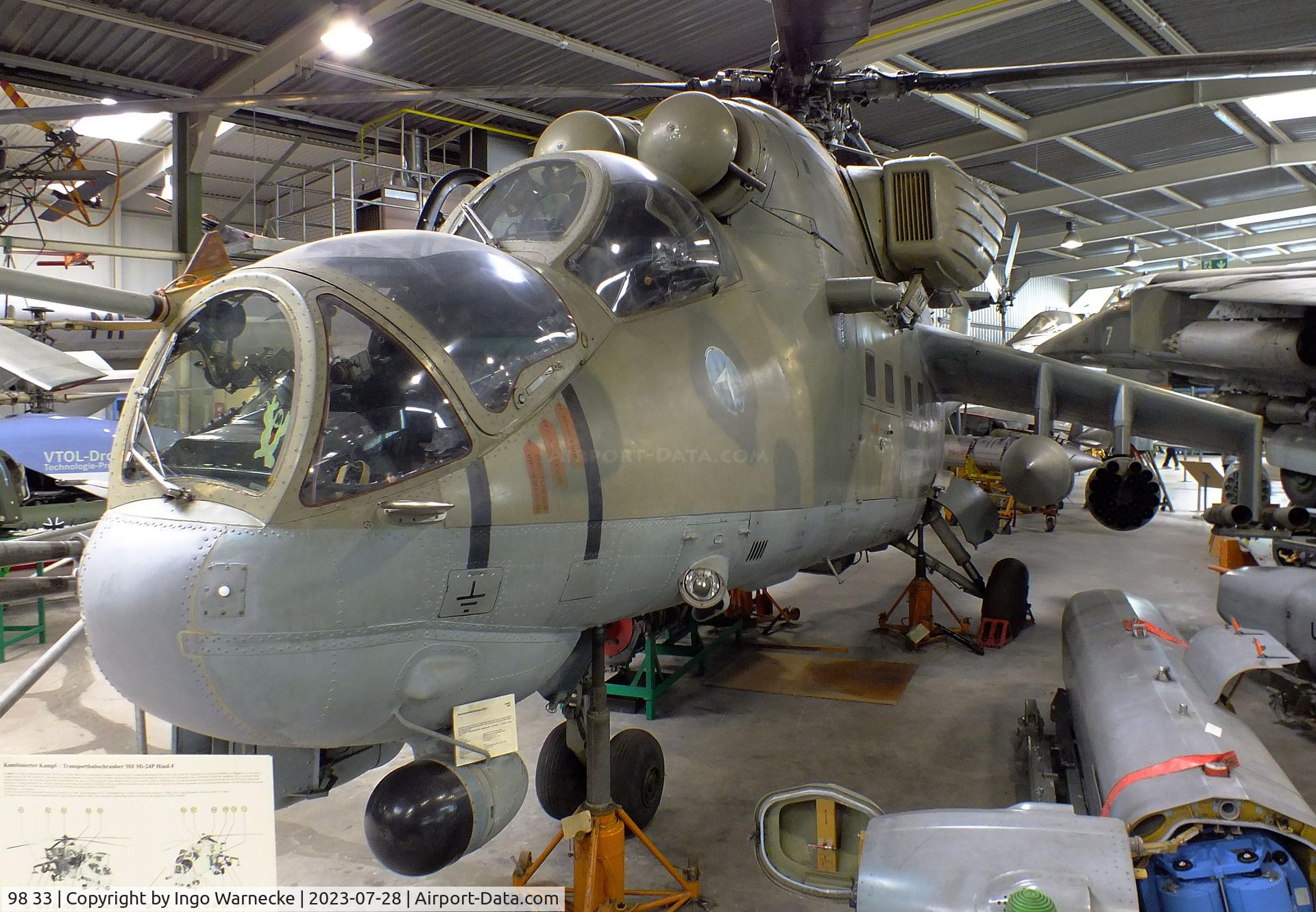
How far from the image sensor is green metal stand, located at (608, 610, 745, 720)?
261 inches

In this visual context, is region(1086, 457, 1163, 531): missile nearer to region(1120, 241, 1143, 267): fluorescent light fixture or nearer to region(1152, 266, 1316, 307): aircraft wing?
region(1152, 266, 1316, 307): aircraft wing

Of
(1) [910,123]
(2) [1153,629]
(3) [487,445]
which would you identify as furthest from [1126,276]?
(3) [487,445]

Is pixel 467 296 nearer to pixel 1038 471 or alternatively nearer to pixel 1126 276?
pixel 1038 471

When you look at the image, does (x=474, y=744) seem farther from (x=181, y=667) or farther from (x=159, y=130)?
(x=159, y=130)

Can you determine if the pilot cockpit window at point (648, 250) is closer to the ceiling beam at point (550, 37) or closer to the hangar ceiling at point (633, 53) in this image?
the hangar ceiling at point (633, 53)

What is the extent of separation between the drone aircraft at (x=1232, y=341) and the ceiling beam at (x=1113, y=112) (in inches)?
155

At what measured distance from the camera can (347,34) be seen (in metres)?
6.77

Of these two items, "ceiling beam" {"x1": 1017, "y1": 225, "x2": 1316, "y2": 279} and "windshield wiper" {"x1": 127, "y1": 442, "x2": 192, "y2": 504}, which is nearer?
"windshield wiper" {"x1": 127, "y1": 442, "x2": 192, "y2": 504}

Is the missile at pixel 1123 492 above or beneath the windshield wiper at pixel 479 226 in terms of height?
beneath

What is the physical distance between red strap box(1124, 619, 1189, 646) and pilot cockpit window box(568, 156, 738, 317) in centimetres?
362

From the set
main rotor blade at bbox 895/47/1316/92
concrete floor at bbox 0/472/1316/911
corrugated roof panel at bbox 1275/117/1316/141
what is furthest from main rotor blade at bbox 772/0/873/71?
corrugated roof panel at bbox 1275/117/1316/141

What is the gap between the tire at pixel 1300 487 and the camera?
9.32 m

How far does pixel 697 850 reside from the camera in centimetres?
462

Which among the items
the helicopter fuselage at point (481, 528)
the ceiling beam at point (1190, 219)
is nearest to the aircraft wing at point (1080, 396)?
the helicopter fuselage at point (481, 528)
